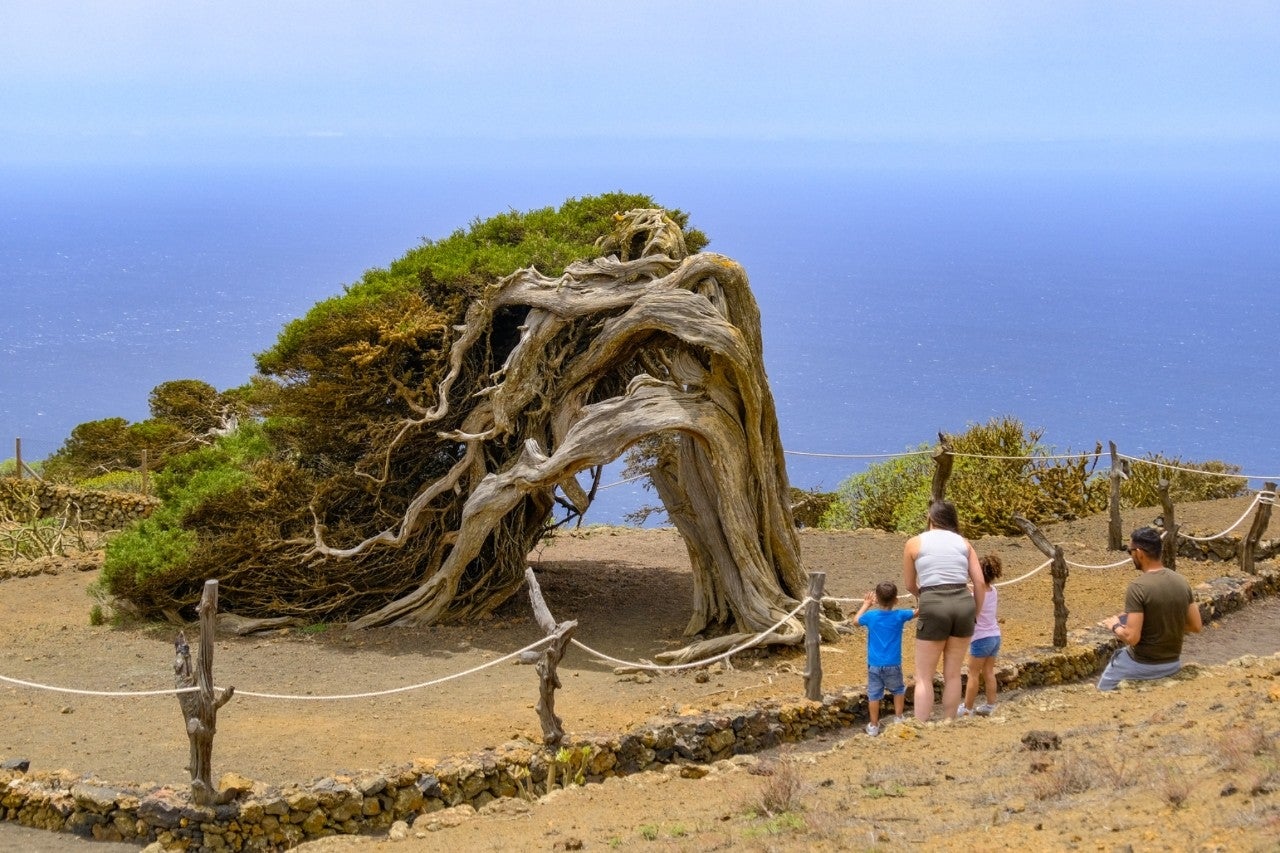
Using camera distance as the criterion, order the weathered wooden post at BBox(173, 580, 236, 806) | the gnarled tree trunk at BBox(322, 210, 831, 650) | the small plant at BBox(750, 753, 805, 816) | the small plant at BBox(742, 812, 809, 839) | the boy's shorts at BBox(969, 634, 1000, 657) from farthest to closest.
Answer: the gnarled tree trunk at BBox(322, 210, 831, 650), the boy's shorts at BBox(969, 634, 1000, 657), the weathered wooden post at BBox(173, 580, 236, 806), the small plant at BBox(750, 753, 805, 816), the small plant at BBox(742, 812, 809, 839)

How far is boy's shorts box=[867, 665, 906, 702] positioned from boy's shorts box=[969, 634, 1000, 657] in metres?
0.61

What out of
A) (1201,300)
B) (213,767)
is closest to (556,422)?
(213,767)

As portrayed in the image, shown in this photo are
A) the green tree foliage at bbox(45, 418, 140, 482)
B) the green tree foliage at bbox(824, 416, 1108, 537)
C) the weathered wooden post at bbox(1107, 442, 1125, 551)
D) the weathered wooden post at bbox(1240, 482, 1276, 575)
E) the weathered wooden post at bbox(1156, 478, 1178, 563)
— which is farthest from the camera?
the green tree foliage at bbox(45, 418, 140, 482)

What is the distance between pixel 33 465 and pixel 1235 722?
994 inches

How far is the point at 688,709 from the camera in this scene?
1116 centimetres

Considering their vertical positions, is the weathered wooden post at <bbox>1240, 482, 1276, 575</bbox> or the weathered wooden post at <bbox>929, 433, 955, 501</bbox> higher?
the weathered wooden post at <bbox>929, 433, 955, 501</bbox>

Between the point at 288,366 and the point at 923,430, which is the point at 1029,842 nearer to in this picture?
the point at 288,366

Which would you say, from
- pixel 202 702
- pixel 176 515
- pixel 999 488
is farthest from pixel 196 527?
pixel 999 488

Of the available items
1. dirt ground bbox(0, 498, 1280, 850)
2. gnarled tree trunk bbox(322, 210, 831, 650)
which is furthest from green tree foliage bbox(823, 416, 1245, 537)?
gnarled tree trunk bbox(322, 210, 831, 650)

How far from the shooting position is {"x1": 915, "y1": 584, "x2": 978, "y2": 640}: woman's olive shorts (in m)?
9.75

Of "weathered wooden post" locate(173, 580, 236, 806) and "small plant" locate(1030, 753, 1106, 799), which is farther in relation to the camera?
"weathered wooden post" locate(173, 580, 236, 806)

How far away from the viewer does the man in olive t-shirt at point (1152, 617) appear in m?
9.52

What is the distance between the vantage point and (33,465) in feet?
92.0

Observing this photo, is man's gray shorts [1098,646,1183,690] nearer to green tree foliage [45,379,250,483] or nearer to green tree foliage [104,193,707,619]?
green tree foliage [104,193,707,619]
